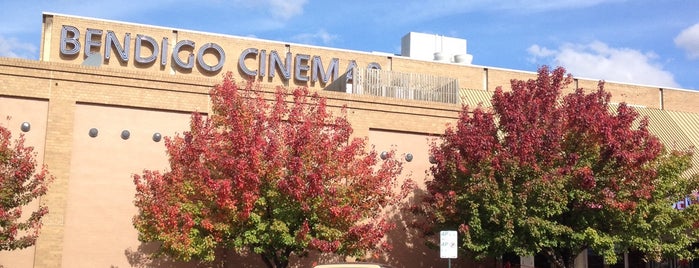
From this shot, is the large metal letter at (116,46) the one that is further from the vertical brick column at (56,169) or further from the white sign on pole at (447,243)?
the white sign on pole at (447,243)

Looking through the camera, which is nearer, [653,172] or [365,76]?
[653,172]

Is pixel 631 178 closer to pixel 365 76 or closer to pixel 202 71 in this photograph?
pixel 365 76

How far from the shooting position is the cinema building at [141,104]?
22.0 m

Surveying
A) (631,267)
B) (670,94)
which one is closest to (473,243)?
(631,267)

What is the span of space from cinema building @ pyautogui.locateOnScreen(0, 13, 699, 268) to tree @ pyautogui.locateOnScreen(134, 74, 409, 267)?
3.11m

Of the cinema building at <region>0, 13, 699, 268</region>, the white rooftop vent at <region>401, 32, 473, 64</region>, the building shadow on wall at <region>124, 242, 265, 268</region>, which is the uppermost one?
the white rooftop vent at <region>401, 32, 473, 64</region>

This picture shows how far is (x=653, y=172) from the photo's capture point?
20.6 metres

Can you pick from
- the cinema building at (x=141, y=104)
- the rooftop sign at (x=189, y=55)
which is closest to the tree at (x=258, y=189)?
the cinema building at (x=141, y=104)

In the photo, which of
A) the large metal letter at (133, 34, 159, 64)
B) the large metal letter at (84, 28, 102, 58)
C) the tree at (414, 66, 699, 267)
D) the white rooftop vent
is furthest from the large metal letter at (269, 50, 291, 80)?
the tree at (414, 66, 699, 267)

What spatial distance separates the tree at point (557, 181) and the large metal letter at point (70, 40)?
47.6 ft

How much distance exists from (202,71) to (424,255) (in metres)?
11.2

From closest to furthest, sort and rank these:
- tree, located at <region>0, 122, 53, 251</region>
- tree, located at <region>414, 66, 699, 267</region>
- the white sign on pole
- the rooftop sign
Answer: the white sign on pole → tree, located at <region>0, 122, 53, 251</region> → tree, located at <region>414, 66, 699, 267</region> → the rooftop sign

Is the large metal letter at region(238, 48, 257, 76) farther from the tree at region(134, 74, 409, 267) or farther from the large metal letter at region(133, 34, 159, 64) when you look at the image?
the tree at region(134, 74, 409, 267)

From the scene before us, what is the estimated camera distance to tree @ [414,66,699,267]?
20172 mm
